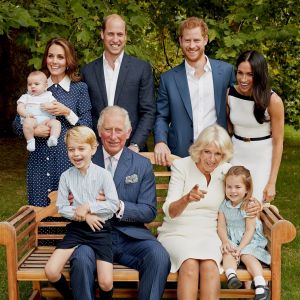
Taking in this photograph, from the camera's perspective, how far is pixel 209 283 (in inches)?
168

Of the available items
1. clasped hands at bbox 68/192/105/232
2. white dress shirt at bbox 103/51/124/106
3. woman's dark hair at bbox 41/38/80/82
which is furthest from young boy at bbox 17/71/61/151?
clasped hands at bbox 68/192/105/232

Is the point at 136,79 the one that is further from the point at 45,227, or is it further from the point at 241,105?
the point at 45,227

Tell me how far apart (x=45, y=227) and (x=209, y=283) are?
1.59 meters

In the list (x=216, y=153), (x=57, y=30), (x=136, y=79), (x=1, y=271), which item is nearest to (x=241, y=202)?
(x=216, y=153)

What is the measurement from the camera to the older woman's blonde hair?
4598mm

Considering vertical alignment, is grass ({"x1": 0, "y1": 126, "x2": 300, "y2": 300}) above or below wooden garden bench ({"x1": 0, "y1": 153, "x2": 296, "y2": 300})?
below

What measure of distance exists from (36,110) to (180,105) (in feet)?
3.65

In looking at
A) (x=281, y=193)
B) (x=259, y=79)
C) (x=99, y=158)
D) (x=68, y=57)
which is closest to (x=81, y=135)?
(x=99, y=158)

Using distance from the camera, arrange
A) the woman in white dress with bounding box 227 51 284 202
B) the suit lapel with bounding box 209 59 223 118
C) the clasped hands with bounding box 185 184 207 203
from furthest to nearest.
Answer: the suit lapel with bounding box 209 59 223 118
the woman in white dress with bounding box 227 51 284 202
the clasped hands with bounding box 185 184 207 203

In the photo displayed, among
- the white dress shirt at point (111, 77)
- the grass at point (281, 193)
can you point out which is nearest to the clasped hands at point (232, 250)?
the grass at point (281, 193)

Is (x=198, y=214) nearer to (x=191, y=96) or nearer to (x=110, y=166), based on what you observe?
(x=110, y=166)

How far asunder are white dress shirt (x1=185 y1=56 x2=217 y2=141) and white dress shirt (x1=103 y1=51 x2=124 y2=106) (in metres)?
0.57

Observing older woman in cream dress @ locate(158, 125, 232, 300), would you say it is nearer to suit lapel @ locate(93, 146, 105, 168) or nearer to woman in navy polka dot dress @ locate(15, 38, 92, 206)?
suit lapel @ locate(93, 146, 105, 168)

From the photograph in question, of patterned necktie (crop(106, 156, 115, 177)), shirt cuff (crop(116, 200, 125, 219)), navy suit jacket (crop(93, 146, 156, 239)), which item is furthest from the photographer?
patterned necktie (crop(106, 156, 115, 177))
